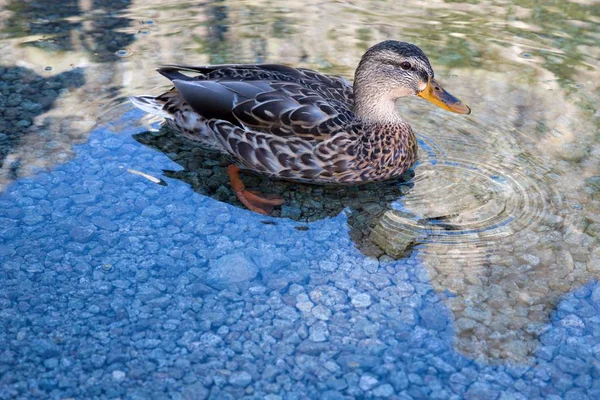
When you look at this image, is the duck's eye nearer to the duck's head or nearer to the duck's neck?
the duck's head

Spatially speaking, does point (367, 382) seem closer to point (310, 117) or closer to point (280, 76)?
point (310, 117)

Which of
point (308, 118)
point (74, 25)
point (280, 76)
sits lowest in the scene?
point (74, 25)

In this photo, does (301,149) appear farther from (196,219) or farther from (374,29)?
(374,29)

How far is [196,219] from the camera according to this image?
5062 millimetres

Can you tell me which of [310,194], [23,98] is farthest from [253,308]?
[23,98]

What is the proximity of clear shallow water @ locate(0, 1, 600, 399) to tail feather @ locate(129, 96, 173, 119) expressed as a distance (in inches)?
8.4

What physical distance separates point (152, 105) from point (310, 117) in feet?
4.42

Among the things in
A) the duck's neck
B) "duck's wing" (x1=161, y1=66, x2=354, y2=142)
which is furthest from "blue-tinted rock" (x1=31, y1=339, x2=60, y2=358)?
the duck's neck

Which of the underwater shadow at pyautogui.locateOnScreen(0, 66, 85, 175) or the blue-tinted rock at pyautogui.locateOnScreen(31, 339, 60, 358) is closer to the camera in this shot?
the blue-tinted rock at pyautogui.locateOnScreen(31, 339, 60, 358)

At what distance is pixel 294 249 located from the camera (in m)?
4.80

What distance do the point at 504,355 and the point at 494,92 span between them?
3.21 metres

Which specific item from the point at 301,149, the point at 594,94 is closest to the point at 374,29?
the point at 594,94

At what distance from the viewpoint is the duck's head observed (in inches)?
216

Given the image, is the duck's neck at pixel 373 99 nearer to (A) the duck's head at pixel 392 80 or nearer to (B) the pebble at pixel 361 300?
(A) the duck's head at pixel 392 80
